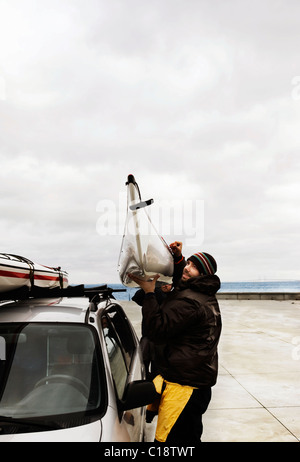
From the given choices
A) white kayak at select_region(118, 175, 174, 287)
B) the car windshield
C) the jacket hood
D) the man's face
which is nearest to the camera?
the car windshield

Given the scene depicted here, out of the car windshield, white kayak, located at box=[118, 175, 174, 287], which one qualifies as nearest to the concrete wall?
white kayak, located at box=[118, 175, 174, 287]

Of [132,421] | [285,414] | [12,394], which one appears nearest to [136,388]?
[132,421]

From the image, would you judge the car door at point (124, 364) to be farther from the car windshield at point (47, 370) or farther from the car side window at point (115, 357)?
the car windshield at point (47, 370)

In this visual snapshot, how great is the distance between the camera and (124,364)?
298cm

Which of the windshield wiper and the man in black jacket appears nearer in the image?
the windshield wiper

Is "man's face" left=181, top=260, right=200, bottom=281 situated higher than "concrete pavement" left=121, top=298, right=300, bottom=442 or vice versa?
"man's face" left=181, top=260, right=200, bottom=281

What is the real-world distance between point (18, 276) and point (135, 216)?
3.73ft

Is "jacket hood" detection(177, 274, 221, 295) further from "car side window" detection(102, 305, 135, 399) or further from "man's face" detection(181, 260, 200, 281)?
"car side window" detection(102, 305, 135, 399)

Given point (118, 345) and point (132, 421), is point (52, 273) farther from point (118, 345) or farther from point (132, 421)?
point (132, 421)

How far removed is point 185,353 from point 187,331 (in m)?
0.15

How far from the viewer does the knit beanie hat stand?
8.71ft

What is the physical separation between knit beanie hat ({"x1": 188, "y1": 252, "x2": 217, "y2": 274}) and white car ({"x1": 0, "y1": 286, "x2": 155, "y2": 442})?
82 cm

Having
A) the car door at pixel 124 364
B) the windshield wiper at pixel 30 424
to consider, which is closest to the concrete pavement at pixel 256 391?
the car door at pixel 124 364

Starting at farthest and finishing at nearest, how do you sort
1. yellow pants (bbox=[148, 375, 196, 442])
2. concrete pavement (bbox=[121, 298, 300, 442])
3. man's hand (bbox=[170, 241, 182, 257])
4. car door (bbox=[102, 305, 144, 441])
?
concrete pavement (bbox=[121, 298, 300, 442]) → man's hand (bbox=[170, 241, 182, 257]) → yellow pants (bbox=[148, 375, 196, 442]) → car door (bbox=[102, 305, 144, 441])
